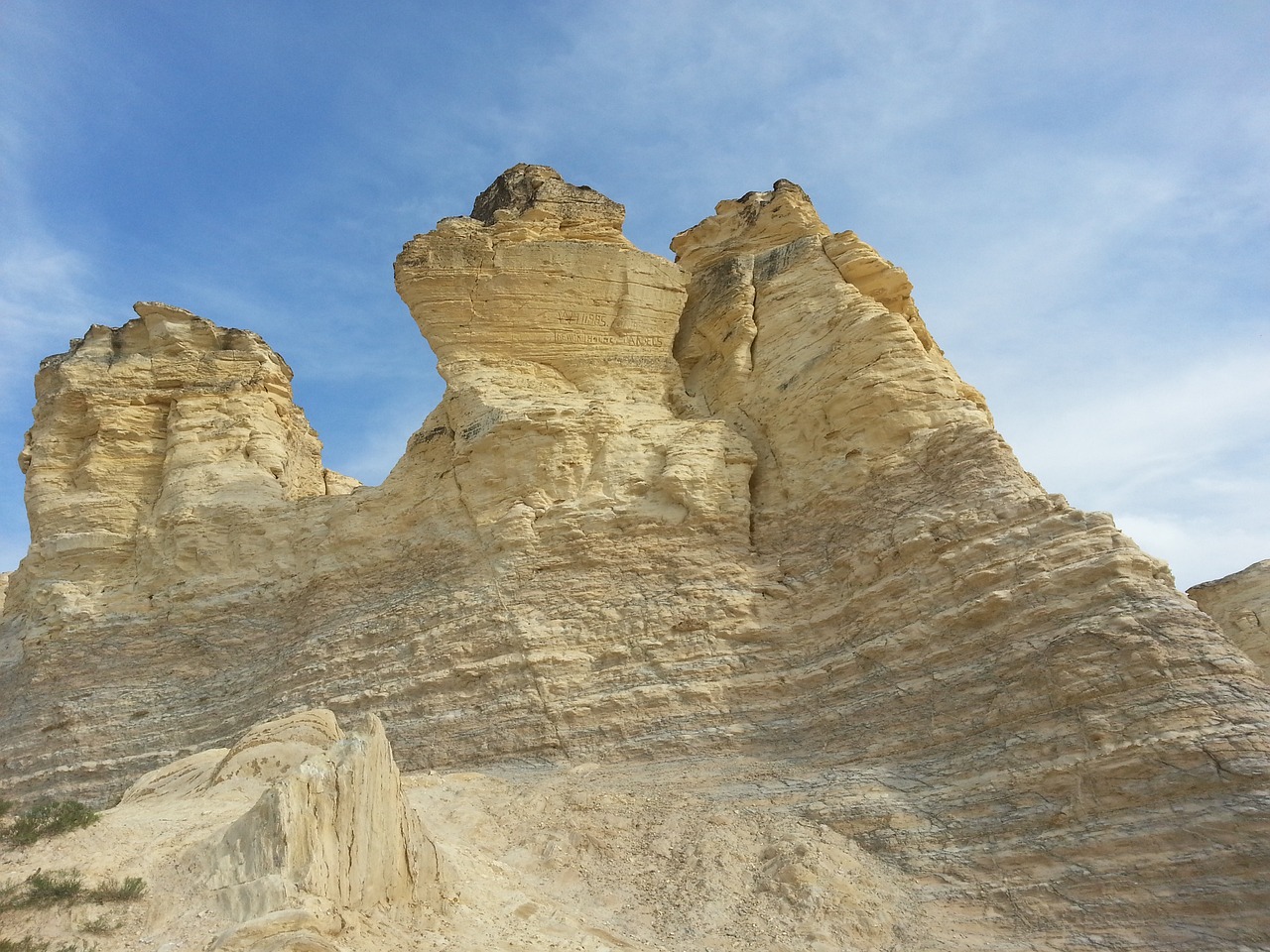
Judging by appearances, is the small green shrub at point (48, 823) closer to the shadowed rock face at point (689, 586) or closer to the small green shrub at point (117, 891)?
the small green shrub at point (117, 891)

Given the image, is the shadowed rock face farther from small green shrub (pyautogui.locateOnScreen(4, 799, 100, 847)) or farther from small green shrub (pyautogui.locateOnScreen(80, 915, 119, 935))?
small green shrub (pyautogui.locateOnScreen(80, 915, 119, 935))

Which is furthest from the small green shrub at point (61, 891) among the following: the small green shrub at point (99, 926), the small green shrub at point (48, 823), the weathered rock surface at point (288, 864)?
the small green shrub at point (48, 823)

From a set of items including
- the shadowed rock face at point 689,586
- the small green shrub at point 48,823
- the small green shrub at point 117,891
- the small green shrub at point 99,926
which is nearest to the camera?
the small green shrub at point 99,926

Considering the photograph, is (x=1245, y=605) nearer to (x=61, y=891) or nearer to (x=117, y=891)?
(x=117, y=891)

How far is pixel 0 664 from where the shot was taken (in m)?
16.8

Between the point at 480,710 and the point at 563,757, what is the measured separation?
1.53m

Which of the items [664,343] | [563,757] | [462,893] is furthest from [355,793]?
[664,343]

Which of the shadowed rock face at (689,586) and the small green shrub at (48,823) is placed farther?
the shadowed rock face at (689,586)

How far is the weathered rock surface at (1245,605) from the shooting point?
17.8 meters

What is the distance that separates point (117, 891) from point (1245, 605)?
2059cm

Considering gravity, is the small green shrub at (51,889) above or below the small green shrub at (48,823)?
below

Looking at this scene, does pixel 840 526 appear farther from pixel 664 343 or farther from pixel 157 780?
pixel 157 780

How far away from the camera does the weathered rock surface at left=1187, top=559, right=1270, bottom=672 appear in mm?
17766

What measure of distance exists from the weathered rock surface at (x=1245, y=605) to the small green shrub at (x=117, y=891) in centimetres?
1947
